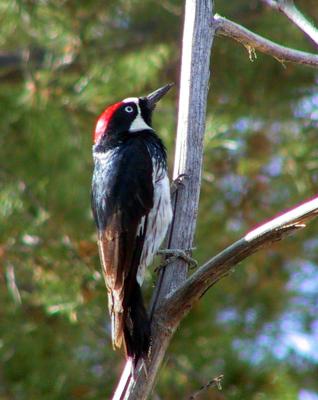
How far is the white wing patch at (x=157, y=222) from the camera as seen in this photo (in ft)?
12.9

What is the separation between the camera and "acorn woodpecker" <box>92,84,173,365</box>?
3.79m

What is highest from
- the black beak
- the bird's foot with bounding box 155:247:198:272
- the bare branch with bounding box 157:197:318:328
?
the black beak

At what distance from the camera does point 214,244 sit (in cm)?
607

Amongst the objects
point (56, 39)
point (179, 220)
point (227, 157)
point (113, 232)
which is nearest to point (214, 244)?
point (227, 157)

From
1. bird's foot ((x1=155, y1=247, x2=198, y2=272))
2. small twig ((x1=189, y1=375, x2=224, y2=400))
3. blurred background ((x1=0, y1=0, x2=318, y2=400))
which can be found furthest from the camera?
blurred background ((x1=0, y1=0, x2=318, y2=400))

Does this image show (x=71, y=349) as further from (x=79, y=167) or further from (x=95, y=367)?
(x=79, y=167)

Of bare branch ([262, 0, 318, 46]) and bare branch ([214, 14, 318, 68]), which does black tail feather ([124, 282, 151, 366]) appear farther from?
bare branch ([262, 0, 318, 46])

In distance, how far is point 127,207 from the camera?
4.05m

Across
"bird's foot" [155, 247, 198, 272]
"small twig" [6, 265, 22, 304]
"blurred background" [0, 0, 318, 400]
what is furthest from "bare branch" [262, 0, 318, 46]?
"small twig" [6, 265, 22, 304]

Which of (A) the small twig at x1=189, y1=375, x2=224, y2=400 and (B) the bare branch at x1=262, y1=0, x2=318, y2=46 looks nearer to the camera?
(A) the small twig at x1=189, y1=375, x2=224, y2=400

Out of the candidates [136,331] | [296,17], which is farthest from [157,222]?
[296,17]

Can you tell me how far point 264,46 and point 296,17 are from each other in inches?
5.8

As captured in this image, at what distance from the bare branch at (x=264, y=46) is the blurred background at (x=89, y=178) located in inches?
80.5

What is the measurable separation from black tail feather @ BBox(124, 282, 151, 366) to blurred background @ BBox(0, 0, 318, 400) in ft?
5.42
